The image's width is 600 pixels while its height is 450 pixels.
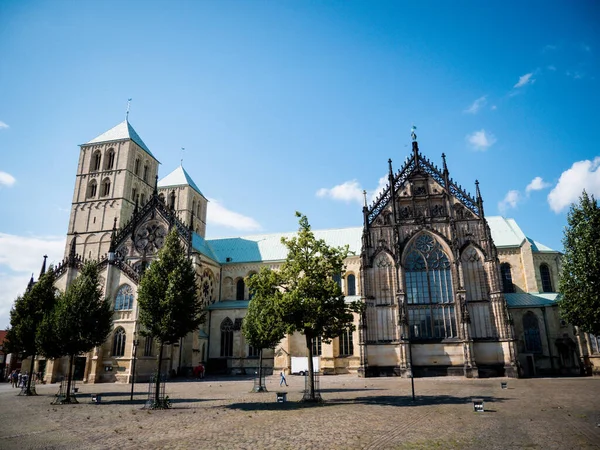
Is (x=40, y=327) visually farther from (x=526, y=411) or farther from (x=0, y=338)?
(x=0, y=338)

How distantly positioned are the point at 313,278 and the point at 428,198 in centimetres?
2575

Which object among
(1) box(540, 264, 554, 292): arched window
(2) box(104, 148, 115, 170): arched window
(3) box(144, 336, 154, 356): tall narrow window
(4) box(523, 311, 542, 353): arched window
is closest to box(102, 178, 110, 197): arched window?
(2) box(104, 148, 115, 170): arched window

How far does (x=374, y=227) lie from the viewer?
46.2 m

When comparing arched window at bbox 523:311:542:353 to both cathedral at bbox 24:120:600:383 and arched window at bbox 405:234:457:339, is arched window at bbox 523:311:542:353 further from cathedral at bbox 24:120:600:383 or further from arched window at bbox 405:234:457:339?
arched window at bbox 405:234:457:339

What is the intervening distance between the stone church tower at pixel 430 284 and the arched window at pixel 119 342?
2530 centimetres

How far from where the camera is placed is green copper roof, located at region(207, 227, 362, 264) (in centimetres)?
5925

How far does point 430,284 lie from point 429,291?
76cm

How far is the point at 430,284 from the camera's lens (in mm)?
43812

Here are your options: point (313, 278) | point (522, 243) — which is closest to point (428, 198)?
point (522, 243)

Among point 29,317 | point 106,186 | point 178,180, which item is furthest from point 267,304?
point 178,180

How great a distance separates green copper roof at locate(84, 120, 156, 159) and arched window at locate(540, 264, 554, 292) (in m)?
62.2

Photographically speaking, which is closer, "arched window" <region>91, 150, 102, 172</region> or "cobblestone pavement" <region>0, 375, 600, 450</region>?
"cobblestone pavement" <region>0, 375, 600, 450</region>

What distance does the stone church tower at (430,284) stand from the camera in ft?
133

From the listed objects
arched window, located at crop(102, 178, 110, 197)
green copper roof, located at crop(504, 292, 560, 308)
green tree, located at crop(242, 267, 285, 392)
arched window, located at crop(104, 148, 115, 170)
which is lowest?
green tree, located at crop(242, 267, 285, 392)
